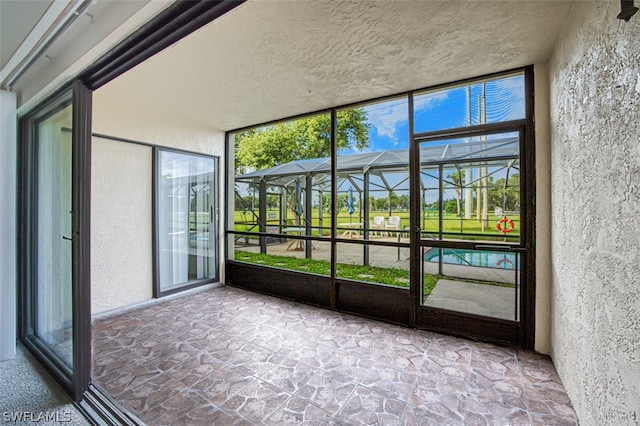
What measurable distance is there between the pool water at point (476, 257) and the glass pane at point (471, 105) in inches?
50.8

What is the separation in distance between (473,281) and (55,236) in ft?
13.7

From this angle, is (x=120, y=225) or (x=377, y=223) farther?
(x=377, y=223)

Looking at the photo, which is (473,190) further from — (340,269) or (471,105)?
(340,269)

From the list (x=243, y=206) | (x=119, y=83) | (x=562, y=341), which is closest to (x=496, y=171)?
(x=562, y=341)

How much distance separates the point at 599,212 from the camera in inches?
53.5

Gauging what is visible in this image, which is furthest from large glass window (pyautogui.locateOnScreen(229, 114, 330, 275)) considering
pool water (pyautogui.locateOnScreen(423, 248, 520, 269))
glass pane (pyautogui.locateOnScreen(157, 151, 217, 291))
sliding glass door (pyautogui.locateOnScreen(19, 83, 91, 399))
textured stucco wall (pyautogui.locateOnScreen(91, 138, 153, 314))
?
sliding glass door (pyautogui.locateOnScreen(19, 83, 91, 399))

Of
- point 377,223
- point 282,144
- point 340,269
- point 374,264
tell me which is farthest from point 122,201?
point 282,144

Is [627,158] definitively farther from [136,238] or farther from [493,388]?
[136,238]

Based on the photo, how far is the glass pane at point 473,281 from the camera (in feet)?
8.85

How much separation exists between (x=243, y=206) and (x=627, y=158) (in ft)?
20.3

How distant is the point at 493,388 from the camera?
192 centimetres

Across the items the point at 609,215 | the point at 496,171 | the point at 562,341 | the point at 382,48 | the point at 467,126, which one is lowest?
the point at 562,341

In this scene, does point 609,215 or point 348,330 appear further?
point 348,330

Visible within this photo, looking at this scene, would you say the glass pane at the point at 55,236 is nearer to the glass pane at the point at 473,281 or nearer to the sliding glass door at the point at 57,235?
the sliding glass door at the point at 57,235
